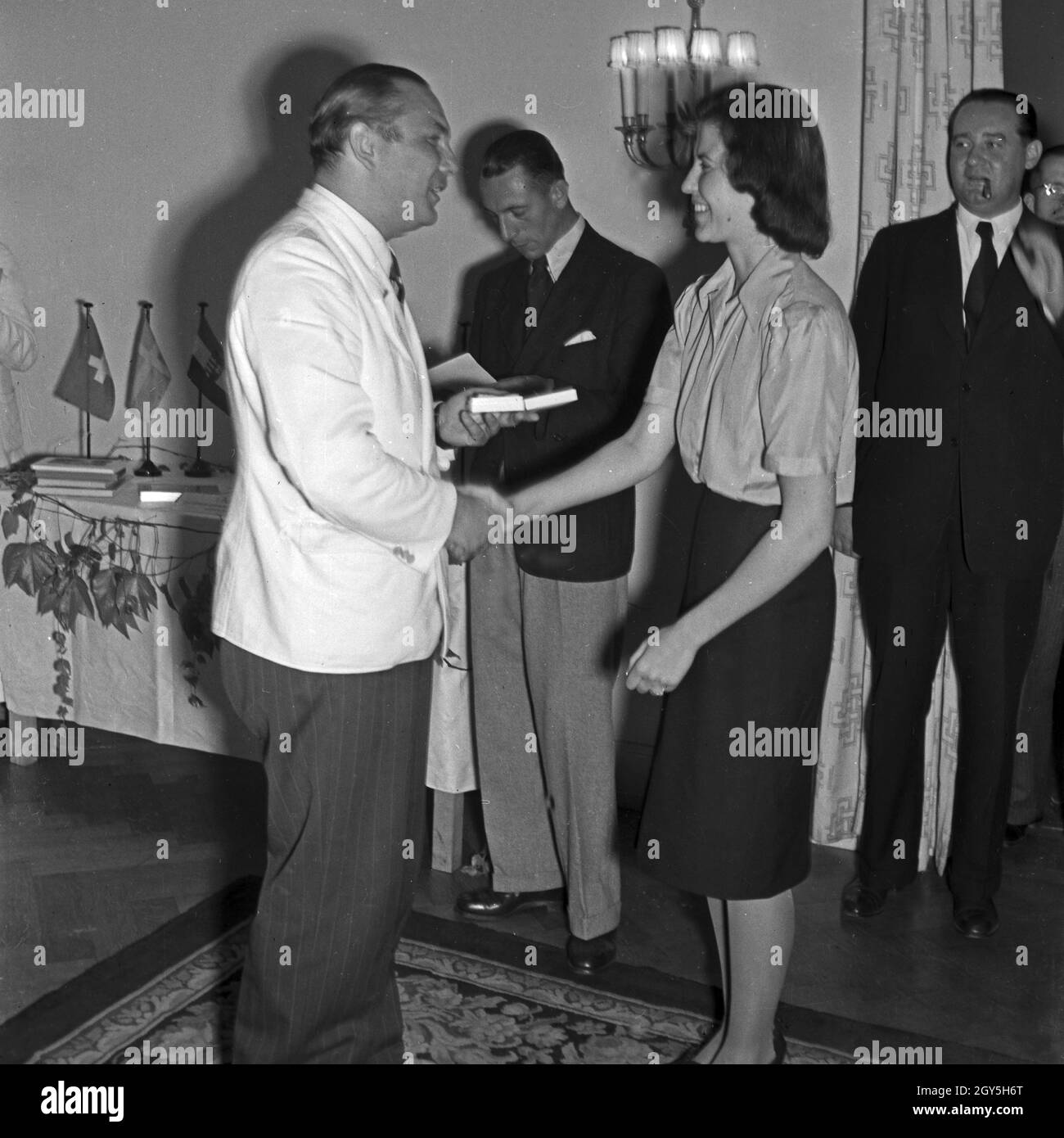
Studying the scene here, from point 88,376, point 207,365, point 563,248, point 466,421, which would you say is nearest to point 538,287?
point 563,248

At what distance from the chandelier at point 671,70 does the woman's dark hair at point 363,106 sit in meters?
1.75

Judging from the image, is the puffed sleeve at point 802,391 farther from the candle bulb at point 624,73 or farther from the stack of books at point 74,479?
the stack of books at point 74,479

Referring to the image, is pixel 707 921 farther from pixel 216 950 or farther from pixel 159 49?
pixel 159 49

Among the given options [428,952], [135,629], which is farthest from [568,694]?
[135,629]

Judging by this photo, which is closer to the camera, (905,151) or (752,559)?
(752,559)

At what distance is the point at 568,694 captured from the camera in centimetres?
294

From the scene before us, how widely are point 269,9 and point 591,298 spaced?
2.15m

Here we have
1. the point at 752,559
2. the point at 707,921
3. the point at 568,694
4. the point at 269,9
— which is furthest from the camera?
the point at 269,9

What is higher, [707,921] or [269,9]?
[269,9]

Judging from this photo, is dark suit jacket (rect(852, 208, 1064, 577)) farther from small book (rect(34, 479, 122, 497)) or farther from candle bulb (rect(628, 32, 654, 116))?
small book (rect(34, 479, 122, 497))

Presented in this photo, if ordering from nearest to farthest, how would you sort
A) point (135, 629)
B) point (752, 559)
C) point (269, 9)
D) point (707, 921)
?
1. point (752, 559)
2. point (707, 921)
3. point (135, 629)
4. point (269, 9)

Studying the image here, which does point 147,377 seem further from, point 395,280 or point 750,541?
point 750,541

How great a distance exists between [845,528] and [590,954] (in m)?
1.16

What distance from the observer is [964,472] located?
3.11 meters
